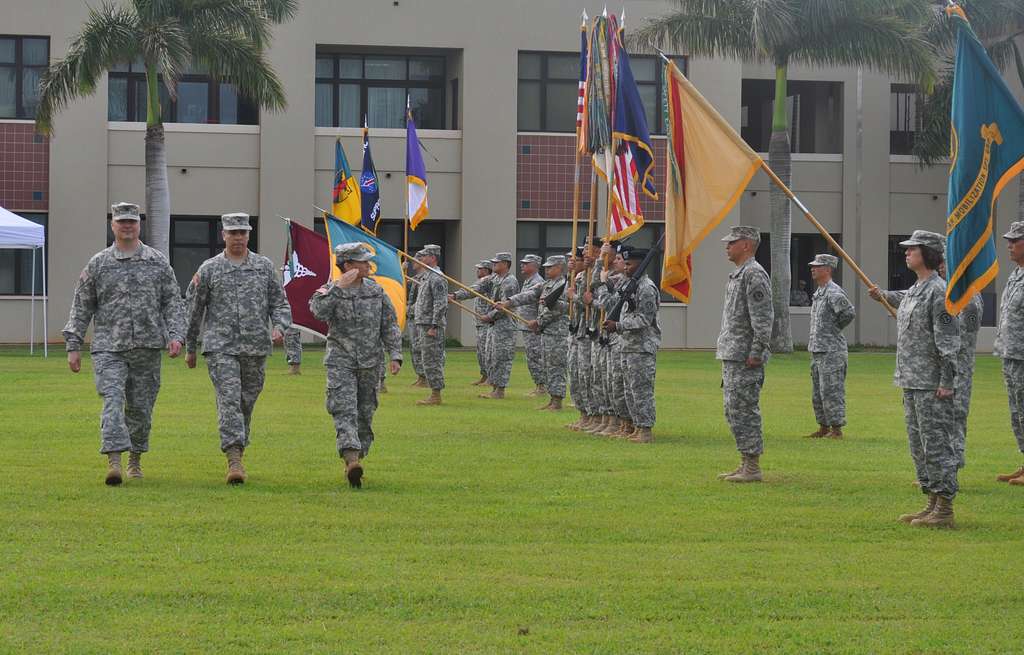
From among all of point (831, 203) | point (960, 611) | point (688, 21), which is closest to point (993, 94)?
point (960, 611)

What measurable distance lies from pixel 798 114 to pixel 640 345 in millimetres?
A: 30016

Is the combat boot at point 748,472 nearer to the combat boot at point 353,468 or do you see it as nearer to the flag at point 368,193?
the combat boot at point 353,468

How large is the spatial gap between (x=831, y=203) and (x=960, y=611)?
3660cm

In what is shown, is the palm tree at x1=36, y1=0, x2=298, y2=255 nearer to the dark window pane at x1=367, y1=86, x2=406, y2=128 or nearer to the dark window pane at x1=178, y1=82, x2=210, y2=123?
the dark window pane at x1=178, y1=82, x2=210, y2=123

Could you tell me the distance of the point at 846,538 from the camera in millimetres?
10148

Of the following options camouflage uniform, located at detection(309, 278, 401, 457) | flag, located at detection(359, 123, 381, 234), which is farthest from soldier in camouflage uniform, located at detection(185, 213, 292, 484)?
flag, located at detection(359, 123, 381, 234)

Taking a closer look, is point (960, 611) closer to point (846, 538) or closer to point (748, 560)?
point (748, 560)

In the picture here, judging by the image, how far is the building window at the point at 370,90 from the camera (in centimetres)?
4103

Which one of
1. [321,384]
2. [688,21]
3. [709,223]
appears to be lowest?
[321,384]

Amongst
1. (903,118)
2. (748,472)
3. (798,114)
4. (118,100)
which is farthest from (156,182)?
(748,472)

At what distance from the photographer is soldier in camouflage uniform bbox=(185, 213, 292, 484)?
1230 cm

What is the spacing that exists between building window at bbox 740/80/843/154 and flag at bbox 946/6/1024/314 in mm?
33940

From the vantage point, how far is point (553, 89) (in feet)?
136

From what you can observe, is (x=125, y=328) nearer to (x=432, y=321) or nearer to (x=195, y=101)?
(x=432, y=321)
